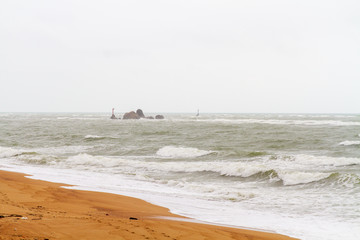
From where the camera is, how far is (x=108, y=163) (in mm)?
18078

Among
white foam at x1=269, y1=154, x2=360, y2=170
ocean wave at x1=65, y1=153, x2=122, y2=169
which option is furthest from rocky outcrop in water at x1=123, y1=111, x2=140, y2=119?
white foam at x1=269, y1=154, x2=360, y2=170

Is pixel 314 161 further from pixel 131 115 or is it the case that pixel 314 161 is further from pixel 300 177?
pixel 131 115

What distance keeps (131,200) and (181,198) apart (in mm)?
1627

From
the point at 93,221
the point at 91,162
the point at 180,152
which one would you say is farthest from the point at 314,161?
the point at 93,221

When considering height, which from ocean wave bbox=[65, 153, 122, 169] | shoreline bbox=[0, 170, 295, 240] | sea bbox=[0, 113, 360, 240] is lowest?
ocean wave bbox=[65, 153, 122, 169]

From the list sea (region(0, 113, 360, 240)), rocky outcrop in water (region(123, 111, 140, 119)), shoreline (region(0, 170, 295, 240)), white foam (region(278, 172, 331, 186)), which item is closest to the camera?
shoreline (region(0, 170, 295, 240))

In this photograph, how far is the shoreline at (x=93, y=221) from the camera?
479 cm

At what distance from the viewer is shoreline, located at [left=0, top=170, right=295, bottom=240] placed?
15.7 ft

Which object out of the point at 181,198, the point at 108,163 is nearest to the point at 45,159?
the point at 108,163

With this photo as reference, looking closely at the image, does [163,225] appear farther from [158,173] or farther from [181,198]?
[158,173]

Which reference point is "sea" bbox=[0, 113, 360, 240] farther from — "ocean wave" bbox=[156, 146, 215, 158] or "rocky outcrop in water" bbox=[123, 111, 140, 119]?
"rocky outcrop in water" bbox=[123, 111, 140, 119]

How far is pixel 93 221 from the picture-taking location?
5734mm

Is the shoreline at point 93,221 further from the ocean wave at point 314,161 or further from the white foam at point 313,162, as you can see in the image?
the ocean wave at point 314,161

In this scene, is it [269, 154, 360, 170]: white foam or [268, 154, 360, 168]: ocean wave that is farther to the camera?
[268, 154, 360, 168]: ocean wave
